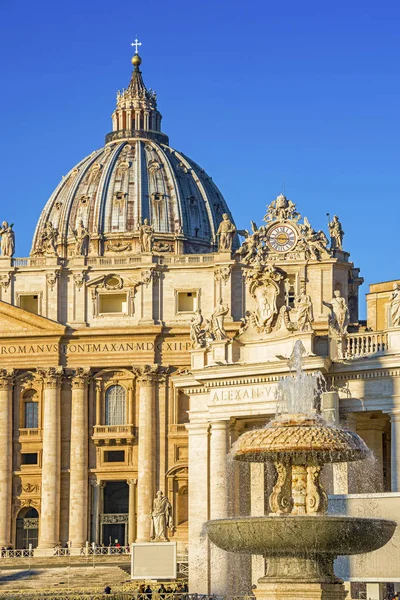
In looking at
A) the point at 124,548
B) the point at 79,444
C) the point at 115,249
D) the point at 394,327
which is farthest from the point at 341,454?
the point at 115,249

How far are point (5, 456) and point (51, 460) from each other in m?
3.30

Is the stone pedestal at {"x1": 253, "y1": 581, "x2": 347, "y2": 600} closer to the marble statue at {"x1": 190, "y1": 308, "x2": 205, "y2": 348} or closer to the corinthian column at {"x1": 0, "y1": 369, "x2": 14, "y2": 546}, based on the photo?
the marble statue at {"x1": 190, "y1": 308, "x2": 205, "y2": 348}

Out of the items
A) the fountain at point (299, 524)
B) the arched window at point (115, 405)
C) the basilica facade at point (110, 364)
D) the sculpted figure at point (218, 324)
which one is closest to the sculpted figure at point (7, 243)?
the basilica facade at point (110, 364)

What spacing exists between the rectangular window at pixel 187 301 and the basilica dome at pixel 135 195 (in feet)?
139

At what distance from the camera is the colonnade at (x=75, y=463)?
104812mm

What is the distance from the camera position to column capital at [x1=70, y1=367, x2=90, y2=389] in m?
108

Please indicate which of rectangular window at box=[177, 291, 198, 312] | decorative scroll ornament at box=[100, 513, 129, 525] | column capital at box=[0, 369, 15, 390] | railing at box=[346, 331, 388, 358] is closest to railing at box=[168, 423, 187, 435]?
decorative scroll ornament at box=[100, 513, 129, 525]

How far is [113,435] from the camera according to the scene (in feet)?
350

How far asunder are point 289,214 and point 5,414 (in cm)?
2186

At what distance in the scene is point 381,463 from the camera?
60.2 meters

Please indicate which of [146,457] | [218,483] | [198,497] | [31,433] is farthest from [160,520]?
[218,483]

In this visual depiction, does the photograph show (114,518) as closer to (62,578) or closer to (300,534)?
(62,578)

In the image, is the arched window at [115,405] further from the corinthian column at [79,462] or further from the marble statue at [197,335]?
the marble statue at [197,335]

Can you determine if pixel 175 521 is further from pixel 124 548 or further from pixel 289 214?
pixel 289 214
